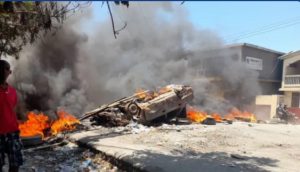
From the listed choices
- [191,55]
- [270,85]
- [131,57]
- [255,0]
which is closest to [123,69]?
[131,57]

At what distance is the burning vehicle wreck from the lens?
11.9m

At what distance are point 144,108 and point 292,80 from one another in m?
18.1

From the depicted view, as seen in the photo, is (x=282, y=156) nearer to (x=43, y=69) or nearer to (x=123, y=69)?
(x=43, y=69)

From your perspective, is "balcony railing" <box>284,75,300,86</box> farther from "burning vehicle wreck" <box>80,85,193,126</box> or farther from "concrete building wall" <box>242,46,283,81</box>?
"burning vehicle wreck" <box>80,85,193,126</box>

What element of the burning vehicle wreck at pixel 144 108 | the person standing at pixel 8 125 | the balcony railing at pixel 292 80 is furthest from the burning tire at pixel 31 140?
the balcony railing at pixel 292 80

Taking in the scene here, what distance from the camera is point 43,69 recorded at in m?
18.4

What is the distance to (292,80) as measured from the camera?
26203mm

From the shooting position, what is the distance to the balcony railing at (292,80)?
25.6 metres

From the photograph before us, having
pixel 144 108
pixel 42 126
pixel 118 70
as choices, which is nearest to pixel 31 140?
pixel 42 126

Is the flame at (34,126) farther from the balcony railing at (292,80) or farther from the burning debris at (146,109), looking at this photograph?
the balcony railing at (292,80)

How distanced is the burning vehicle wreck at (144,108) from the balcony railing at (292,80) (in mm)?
15384

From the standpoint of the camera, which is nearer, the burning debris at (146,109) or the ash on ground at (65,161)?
the ash on ground at (65,161)

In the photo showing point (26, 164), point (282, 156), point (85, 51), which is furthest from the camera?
point (85, 51)

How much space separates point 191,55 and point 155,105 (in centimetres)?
1816
